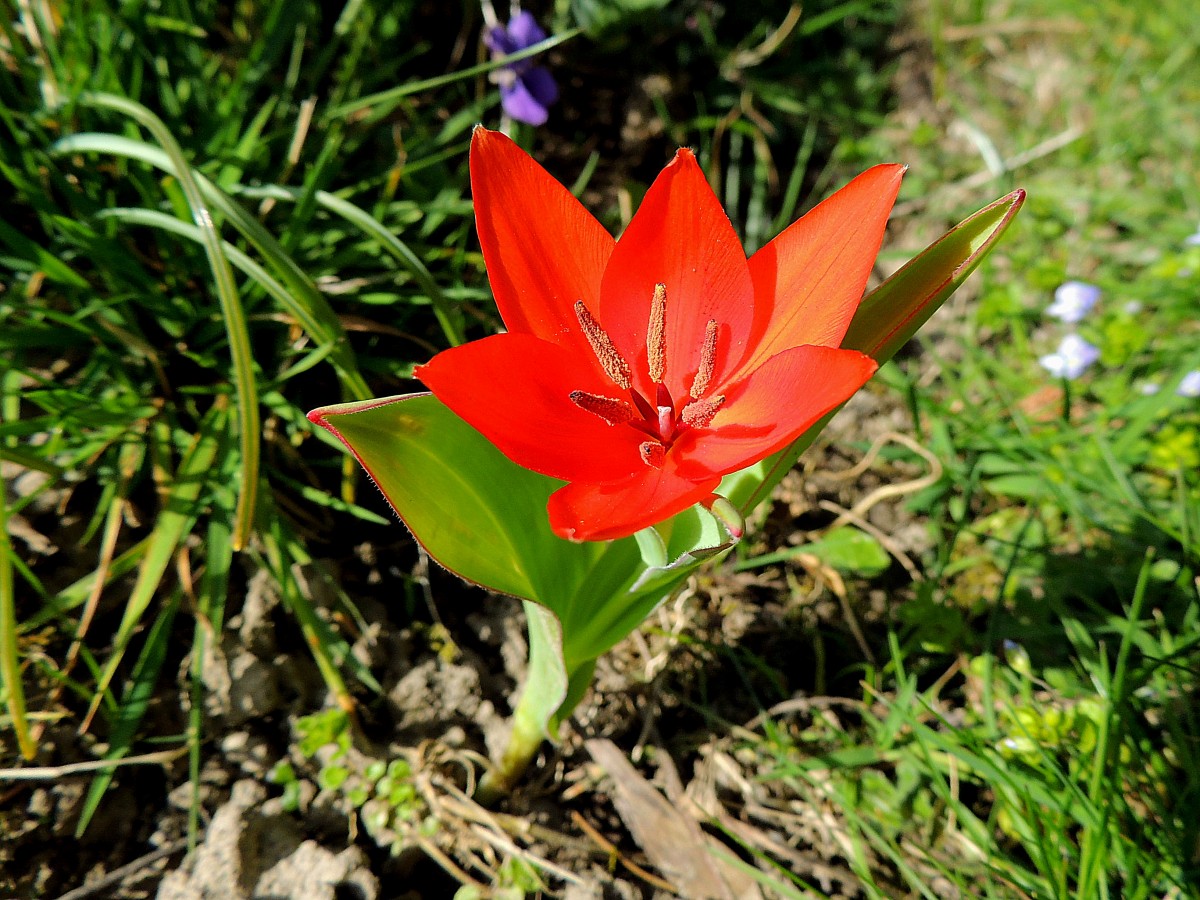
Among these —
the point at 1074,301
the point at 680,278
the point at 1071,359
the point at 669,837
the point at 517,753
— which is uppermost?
the point at 680,278

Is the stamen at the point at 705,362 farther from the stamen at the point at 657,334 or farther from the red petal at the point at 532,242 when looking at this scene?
the red petal at the point at 532,242

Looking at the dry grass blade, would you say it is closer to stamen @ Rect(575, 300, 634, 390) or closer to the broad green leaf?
the broad green leaf

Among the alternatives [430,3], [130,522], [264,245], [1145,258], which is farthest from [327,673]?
[1145,258]

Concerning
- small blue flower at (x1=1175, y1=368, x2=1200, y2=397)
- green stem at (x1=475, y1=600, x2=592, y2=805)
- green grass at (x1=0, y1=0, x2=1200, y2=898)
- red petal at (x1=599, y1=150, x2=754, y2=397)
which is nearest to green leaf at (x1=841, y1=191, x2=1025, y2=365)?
red petal at (x1=599, y1=150, x2=754, y2=397)

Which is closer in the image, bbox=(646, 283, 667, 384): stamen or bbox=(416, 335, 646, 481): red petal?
bbox=(416, 335, 646, 481): red petal

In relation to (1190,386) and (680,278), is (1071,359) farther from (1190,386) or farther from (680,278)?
(680,278)

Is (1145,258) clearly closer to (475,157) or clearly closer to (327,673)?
(475,157)

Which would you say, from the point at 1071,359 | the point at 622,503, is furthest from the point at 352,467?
the point at 1071,359

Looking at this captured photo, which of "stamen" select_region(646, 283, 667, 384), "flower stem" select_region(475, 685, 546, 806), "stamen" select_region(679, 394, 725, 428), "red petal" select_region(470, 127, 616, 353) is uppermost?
"red petal" select_region(470, 127, 616, 353)
